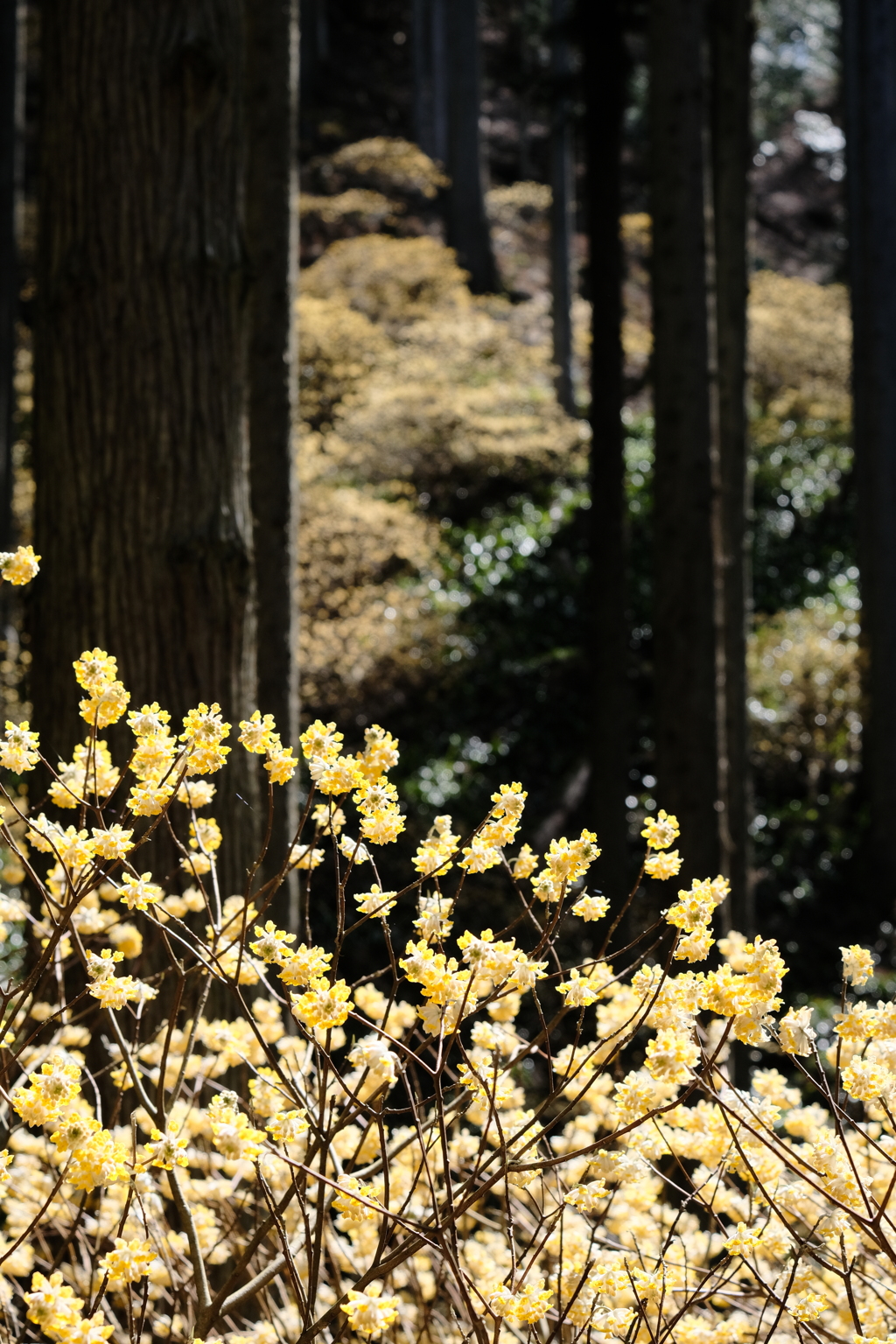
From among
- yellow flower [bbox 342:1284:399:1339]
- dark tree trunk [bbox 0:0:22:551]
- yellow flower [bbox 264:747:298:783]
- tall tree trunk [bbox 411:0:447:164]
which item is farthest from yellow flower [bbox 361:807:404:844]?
tall tree trunk [bbox 411:0:447:164]

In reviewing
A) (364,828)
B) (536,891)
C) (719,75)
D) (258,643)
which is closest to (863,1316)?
(536,891)

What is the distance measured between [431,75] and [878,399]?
64.5 feet

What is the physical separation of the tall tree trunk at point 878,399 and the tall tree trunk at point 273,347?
222 inches

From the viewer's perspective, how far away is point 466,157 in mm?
16531

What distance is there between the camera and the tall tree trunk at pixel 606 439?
588 centimetres

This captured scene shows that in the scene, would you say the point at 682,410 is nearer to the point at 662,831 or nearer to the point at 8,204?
the point at 662,831

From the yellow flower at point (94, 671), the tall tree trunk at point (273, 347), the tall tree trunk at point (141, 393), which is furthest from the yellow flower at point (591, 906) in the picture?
the tall tree trunk at point (273, 347)

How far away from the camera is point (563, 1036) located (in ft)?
19.9

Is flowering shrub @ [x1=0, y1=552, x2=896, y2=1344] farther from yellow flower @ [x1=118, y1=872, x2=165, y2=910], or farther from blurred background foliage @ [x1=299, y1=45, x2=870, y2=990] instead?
blurred background foliage @ [x1=299, y1=45, x2=870, y2=990]

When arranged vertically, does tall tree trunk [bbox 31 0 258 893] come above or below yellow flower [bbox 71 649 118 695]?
above

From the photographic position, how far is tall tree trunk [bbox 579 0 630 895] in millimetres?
5883

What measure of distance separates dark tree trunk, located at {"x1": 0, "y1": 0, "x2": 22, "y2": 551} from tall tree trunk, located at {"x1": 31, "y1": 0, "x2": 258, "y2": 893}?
564cm

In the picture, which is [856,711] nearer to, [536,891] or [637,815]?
[637,815]

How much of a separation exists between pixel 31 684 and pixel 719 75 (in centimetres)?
Answer: 612
